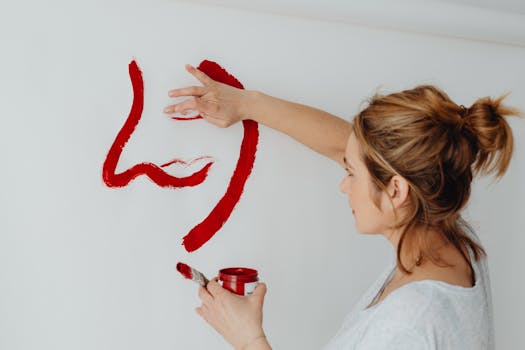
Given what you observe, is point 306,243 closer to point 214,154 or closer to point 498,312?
point 214,154

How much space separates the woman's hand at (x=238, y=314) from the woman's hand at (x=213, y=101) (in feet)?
0.94

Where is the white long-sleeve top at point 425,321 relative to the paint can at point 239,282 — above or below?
below

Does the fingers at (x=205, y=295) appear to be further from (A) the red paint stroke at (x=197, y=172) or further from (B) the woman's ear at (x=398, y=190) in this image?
(B) the woman's ear at (x=398, y=190)

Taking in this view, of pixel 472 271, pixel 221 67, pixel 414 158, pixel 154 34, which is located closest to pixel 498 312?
pixel 472 271

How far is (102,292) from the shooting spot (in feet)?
3.14

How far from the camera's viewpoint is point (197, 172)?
1027 millimetres

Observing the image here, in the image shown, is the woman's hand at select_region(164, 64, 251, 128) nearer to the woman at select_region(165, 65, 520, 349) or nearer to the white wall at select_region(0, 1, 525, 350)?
the white wall at select_region(0, 1, 525, 350)

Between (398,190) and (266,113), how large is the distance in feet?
1.00

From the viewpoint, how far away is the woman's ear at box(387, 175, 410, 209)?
0.82m

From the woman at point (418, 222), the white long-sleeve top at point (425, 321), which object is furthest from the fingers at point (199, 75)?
the white long-sleeve top at point (425, 321)

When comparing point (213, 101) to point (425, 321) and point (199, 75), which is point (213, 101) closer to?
point (199, 75)

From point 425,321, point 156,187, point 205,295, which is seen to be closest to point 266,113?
point 156,187

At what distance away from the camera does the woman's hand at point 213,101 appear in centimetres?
98

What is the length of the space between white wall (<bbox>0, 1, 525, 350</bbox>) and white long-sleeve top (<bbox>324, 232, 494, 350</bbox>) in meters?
0.28
